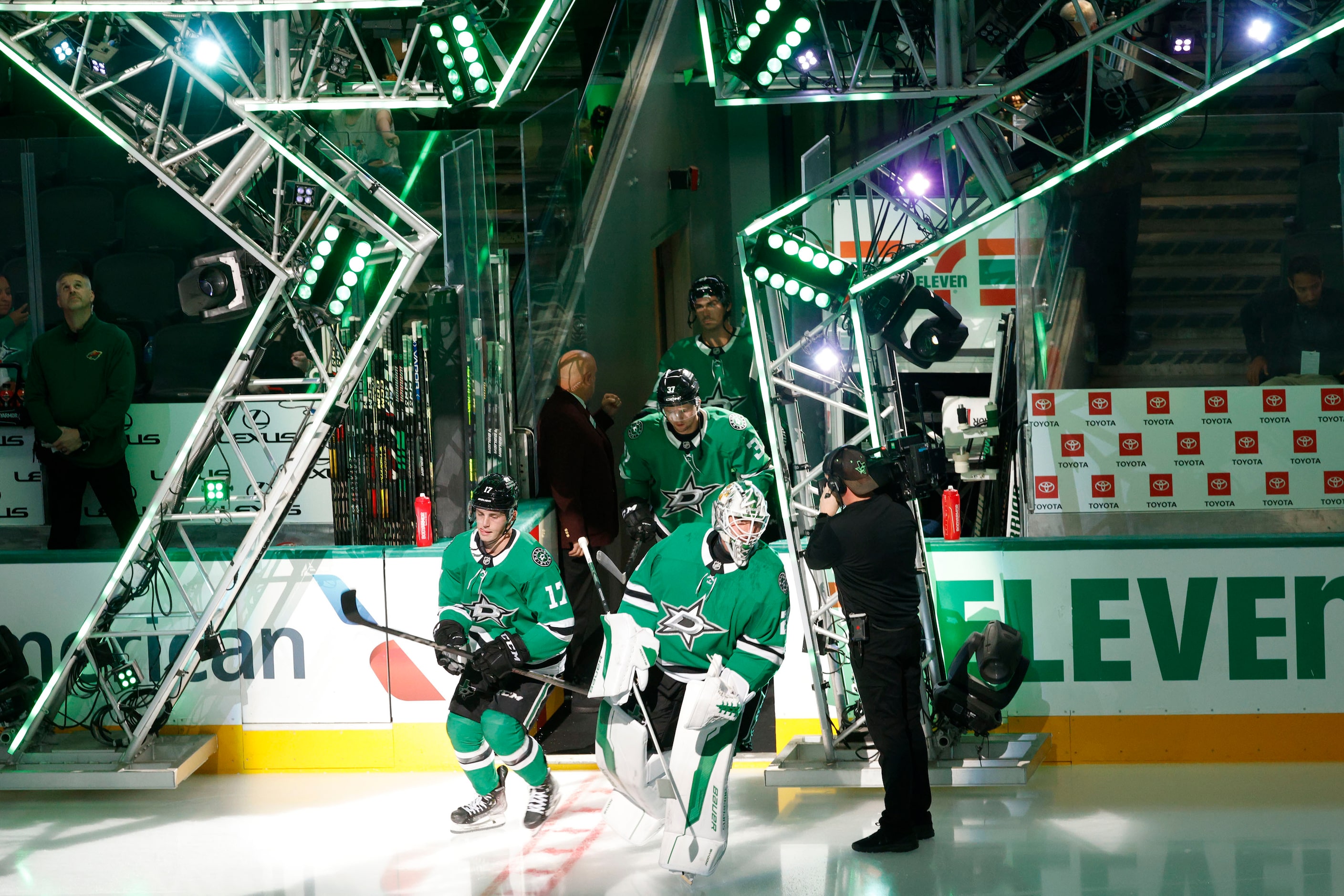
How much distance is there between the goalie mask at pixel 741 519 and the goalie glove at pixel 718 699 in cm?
45

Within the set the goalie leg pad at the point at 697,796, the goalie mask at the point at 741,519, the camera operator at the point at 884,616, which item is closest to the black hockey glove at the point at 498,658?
the goalie leg pad at the point at 697,796

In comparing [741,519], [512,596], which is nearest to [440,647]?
[512,596]

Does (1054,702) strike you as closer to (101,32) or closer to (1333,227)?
(1333,227)

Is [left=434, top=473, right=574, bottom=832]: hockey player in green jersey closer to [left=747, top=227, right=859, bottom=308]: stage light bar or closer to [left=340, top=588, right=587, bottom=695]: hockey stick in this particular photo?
[left=340, top=588, right=587, bottom=695]: hockey stick

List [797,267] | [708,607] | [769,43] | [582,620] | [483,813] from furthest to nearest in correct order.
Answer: [582,620], [797,267], [483,813], [769,43], [708,607]

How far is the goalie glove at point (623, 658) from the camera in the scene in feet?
18.6

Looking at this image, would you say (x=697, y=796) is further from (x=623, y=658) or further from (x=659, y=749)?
(x=623, y=658)

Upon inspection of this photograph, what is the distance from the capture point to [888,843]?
19.7ft

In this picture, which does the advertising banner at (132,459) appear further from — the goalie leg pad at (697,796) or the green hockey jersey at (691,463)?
the goalie leg pad at (697,796)

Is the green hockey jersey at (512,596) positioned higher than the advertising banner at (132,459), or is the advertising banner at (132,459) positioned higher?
the advertising banner at (132,459)

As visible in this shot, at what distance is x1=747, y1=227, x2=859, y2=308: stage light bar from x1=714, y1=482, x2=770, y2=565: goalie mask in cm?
137

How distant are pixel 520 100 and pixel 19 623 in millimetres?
5594

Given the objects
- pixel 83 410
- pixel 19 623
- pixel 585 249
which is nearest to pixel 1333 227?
pixel 585 249

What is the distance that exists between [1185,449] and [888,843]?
2830 millimetres
